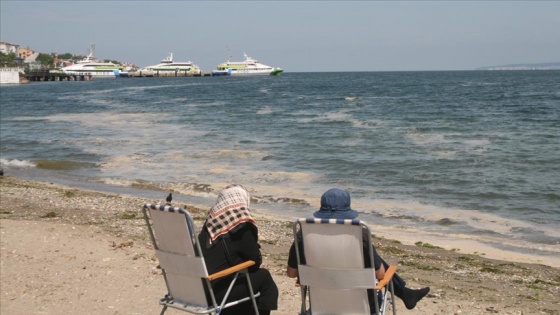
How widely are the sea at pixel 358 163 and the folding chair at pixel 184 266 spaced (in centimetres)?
533

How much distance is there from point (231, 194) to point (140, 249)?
336 centimetres

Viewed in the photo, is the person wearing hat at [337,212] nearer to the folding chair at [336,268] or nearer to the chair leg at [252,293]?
the folding chair at [336,268]

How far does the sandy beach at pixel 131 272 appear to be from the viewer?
5.93 metres

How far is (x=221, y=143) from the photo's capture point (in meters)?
23.2

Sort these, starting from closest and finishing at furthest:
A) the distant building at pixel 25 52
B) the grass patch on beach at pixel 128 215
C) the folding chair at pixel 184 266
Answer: the folding chair at pixel 184 266 < the grass patch on beach at pixel 128 215 < the distant building at pixel 25 52

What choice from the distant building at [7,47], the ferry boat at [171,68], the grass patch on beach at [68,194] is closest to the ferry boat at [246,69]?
the ferry boat at [171,68]

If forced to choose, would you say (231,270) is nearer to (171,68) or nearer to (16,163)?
(16,163)

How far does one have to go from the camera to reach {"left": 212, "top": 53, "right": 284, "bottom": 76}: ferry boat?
136 meters

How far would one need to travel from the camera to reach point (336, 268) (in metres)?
4.27

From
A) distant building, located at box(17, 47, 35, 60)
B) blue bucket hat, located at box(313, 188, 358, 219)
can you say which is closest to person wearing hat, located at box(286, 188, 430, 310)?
blue bucket hat, located at box(313, 188, 358, 219)

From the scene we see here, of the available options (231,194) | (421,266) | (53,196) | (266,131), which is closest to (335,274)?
(231,194)

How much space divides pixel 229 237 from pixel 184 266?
0.34m

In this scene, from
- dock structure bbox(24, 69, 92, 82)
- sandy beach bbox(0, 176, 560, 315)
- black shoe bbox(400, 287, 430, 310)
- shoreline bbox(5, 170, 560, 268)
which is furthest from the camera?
dock structure bbox(24, 69, 92, 82)

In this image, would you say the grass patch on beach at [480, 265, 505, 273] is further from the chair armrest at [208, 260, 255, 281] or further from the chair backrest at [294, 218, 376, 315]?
the chair armrest at [208, 260, 255, 281]
